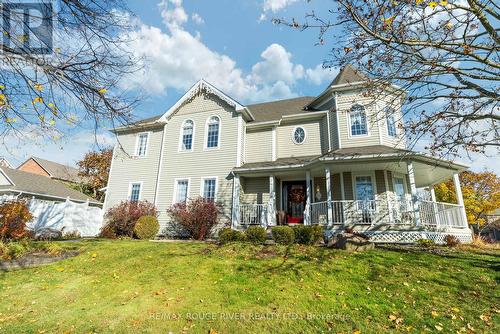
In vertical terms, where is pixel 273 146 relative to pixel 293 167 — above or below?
above

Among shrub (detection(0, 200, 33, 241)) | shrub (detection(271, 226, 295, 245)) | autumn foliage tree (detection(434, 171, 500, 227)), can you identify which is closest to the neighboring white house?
shrub (detection(271, 226, 295, 245))

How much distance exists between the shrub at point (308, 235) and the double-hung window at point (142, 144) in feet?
36.7

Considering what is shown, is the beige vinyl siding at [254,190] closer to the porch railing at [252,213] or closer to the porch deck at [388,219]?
the porch railing at [252,213]

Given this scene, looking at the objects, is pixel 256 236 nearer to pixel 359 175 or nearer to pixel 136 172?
pixel 359 175

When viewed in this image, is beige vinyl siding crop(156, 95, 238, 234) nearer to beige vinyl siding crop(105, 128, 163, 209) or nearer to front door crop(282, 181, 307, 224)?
beige vinyl siding crop(105, 128, 163, 209)

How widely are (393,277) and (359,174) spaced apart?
7.46m

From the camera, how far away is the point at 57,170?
38.2 metres

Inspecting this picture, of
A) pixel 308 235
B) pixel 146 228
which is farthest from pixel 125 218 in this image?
pixel 308 235

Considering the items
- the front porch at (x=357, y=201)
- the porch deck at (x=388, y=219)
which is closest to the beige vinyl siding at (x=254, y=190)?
the front porch at (x=357, y=201)

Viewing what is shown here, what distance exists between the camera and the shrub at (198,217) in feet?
40.0

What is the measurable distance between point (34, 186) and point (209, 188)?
1402cm

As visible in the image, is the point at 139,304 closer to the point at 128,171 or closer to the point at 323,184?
the point at 323,184

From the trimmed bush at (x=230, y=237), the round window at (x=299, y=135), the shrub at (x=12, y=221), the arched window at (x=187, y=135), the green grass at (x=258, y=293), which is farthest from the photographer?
the arched window at (x=187, y=135)

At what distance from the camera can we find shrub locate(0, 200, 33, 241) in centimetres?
864
